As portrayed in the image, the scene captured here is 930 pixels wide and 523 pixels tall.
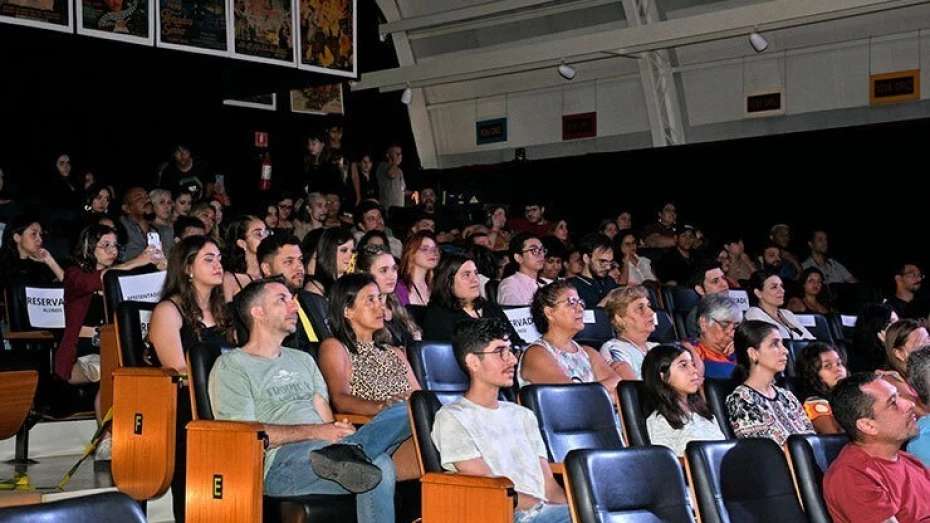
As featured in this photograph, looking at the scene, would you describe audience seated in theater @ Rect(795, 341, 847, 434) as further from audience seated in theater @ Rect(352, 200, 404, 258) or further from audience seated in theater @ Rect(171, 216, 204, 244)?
audience seated in theater @ Rect(352, 200, 404, 258)

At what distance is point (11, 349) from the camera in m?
5.97

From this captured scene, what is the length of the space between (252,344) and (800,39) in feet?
29.9

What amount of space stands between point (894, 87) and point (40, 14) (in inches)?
302

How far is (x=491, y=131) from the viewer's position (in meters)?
15.1

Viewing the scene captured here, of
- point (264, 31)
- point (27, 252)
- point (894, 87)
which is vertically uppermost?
point (264, 31)

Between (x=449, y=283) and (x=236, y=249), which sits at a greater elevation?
(x=236, y=249)

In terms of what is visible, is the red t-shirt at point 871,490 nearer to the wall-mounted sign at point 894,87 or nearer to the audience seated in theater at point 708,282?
the audience seated in theater at point 708,282

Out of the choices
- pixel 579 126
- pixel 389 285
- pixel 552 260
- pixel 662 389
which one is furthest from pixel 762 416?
pixel 579 126

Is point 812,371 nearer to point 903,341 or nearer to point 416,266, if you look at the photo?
point 903,341

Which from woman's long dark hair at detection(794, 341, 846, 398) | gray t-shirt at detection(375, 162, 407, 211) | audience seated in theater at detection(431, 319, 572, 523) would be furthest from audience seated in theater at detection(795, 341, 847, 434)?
gray t-shirt at detection(375, 162, 407, 211)

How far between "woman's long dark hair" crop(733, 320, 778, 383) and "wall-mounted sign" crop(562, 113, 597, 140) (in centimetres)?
938

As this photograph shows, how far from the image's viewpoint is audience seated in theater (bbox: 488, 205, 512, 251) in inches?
444

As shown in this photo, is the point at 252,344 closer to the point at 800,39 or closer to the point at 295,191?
the point at 800,39

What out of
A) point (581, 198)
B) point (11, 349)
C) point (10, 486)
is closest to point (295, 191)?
point (581, 198)
